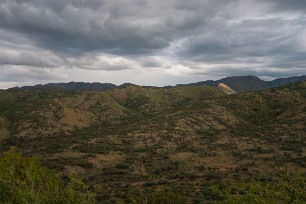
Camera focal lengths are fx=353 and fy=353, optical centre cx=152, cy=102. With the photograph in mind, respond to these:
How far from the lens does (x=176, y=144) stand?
91188 mm

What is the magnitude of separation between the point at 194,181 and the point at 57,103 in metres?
110

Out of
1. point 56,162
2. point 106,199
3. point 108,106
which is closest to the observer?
point 106,199

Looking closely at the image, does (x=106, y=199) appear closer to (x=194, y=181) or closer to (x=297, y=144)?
(x=194, y=181)

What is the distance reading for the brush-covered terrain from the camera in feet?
172

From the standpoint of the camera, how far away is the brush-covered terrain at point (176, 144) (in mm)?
52438

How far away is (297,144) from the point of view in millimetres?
80312

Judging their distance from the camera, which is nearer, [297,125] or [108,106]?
[297,125]

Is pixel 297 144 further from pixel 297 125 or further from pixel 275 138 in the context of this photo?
pixel 297 125

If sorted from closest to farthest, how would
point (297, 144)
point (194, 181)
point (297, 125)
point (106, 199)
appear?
point (106, 199), point (194, 181), point (297, 144), point (297, 125)

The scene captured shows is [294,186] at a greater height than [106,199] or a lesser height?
greater

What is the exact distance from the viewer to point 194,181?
5250 cm

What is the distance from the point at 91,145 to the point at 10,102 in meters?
112

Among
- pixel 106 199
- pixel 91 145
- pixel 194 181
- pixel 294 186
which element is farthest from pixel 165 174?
pixel 294 186

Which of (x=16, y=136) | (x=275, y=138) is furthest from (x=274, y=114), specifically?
(x=16, y=136)
